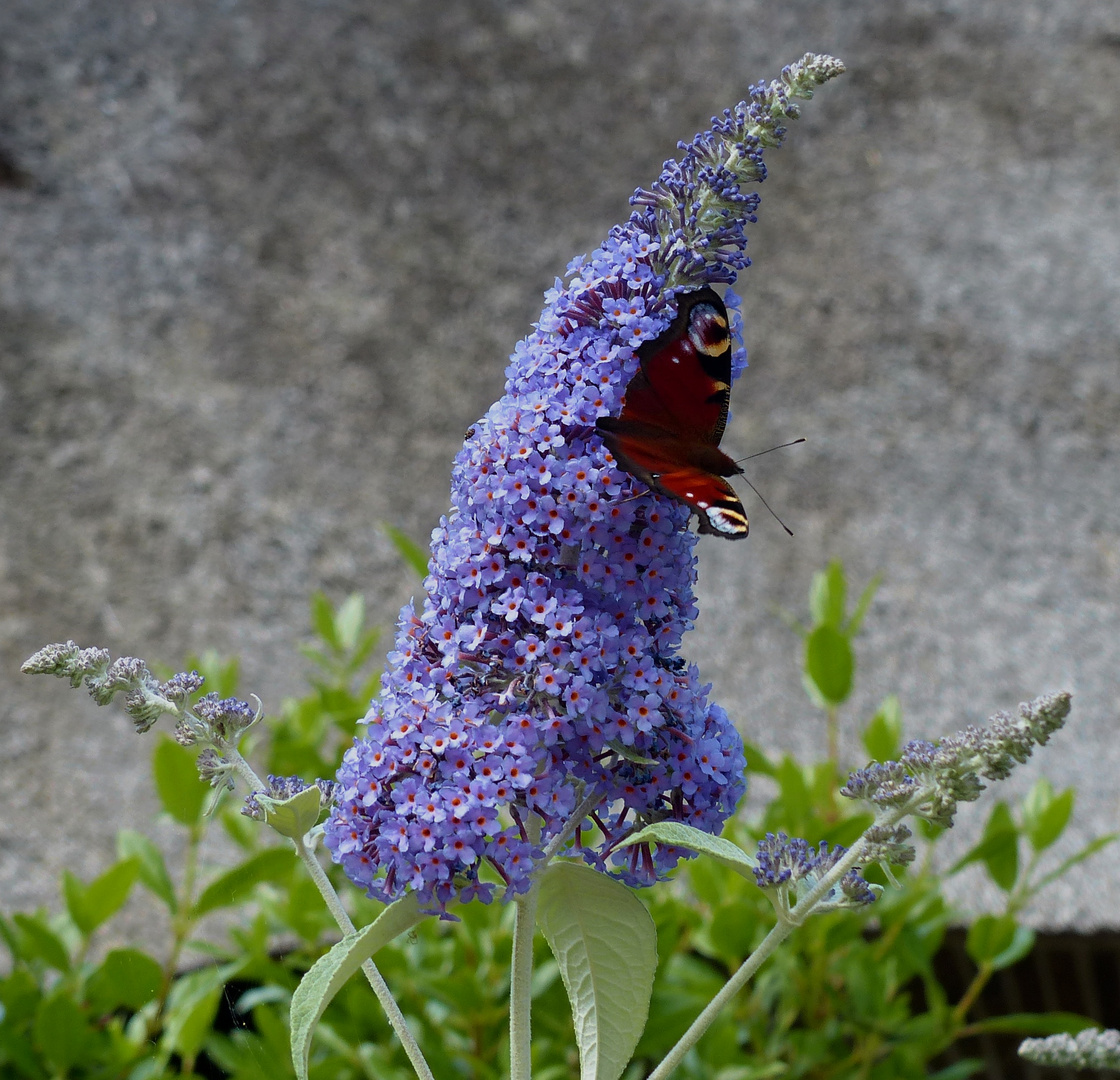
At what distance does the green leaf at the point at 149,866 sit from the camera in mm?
1387

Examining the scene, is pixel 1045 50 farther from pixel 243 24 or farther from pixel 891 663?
pixel 243 24

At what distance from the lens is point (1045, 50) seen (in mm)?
3131

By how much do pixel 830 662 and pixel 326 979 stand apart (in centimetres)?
97

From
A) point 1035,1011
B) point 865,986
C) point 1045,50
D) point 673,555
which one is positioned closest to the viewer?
point 673,555

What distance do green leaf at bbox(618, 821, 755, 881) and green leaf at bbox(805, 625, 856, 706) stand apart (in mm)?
807

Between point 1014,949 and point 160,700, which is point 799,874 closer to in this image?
point 160,700

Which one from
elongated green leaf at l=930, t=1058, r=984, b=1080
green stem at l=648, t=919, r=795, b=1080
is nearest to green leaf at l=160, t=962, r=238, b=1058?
green stem at l=648, t=919, r=795, b=1080

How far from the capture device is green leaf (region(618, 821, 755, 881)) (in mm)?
670

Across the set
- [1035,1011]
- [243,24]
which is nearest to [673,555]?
[1035,1011]

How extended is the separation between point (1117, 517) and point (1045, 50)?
1394mm

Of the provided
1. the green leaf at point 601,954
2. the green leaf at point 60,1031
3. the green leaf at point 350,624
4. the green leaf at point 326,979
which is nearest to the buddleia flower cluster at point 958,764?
the green leaf at point 601,954

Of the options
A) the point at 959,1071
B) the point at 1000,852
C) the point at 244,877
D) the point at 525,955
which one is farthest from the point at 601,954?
the point at 959,1071

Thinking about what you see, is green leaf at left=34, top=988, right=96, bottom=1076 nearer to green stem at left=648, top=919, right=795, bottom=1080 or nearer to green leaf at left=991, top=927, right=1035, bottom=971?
green stem at left=648, top=919, right=795, bottom=1080

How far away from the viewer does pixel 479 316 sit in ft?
9.53
